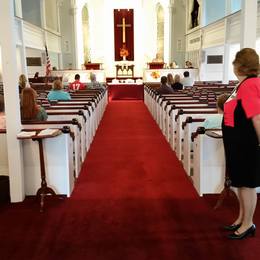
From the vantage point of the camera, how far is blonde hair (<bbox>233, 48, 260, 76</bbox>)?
9.95 feet

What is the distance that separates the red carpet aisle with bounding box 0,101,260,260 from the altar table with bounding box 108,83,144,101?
1052 cm

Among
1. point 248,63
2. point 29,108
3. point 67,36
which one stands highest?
point 67,36

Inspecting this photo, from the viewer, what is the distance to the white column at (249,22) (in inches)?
181

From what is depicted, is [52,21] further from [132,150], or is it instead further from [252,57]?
[252,57]

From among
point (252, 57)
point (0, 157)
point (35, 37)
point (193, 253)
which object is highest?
point (35, 37)

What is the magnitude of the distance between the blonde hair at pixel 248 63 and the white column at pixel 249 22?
1729 millimetres

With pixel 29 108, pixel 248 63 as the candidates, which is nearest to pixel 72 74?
pixel 29 108

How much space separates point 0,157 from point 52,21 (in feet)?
49.9

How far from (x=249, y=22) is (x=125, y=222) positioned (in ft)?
8.77

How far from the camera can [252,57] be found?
304 cm

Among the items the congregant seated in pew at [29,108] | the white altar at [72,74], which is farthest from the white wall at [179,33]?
the congregant seated in pew at [29,108]

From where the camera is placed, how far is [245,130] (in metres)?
3.07

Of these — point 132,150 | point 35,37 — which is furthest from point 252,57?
point 35,37

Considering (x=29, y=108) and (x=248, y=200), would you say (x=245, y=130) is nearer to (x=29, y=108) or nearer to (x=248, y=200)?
(x=248, y=200)
